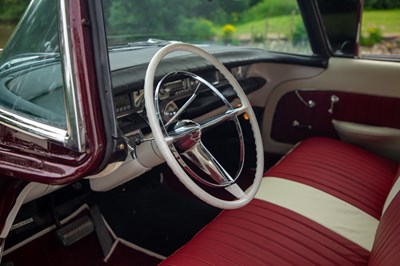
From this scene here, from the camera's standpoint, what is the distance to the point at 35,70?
124 centimetres

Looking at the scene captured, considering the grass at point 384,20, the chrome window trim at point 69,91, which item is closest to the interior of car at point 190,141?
the chrome window trim at point 69,91

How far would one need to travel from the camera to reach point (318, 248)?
4.62 feet

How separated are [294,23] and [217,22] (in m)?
0.54

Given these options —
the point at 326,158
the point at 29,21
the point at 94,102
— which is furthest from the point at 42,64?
the point at 326,158

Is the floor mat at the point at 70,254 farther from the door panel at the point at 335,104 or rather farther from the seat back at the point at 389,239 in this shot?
the door panel at the point at 335,104

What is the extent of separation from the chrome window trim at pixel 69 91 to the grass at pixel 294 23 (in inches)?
76.9

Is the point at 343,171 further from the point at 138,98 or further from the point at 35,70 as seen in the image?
the point at 35,70

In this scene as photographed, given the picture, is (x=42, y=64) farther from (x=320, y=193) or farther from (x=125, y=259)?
(x=320, y=193)

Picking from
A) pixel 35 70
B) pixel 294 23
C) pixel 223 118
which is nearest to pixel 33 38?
pixel 35 70

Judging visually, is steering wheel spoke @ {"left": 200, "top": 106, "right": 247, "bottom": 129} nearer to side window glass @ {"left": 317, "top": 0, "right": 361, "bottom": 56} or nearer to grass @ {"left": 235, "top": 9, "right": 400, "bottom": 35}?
side window glass @ {"left": 317, "top": 0, "right": 361, "bottom": 56}

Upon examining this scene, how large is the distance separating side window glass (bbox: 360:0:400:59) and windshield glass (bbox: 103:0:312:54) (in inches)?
14.7

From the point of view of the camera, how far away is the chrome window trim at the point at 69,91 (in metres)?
0.98

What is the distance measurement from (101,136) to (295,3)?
1914mm

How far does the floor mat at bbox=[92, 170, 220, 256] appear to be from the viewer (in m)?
2.06
